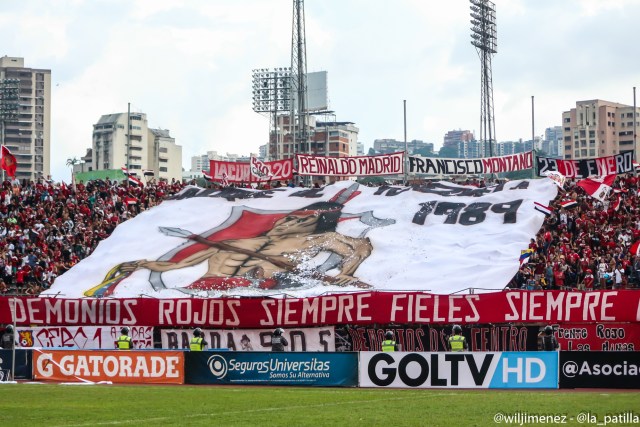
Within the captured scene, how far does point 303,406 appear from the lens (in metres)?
25.5

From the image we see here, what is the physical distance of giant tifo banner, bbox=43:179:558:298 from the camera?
4456 cm

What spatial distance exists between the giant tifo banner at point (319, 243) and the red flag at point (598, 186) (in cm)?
144

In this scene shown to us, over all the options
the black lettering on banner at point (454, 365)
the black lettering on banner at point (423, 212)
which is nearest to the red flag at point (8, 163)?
the black lettering on banner at point (423, 212)

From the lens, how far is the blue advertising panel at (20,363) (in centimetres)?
3488

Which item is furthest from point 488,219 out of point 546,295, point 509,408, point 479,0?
point 479,0

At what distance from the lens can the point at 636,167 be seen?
51000mm

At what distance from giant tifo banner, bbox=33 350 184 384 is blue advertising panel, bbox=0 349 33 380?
183mm

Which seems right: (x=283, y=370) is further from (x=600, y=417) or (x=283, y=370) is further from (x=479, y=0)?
(x=479, y=0)

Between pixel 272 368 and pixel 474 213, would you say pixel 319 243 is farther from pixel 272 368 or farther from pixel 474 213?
pixel 272 368

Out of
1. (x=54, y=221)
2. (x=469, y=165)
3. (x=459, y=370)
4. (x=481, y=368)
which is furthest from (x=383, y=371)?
(x=54, y=221)

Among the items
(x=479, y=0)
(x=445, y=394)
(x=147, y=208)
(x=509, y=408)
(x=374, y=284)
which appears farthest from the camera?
(x=479, y=0)

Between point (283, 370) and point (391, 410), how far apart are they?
8.88 m

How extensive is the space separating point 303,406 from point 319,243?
23.0m

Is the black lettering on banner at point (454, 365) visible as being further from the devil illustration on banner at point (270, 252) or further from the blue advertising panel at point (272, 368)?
the devil illustration on banner at point (270, 252)
